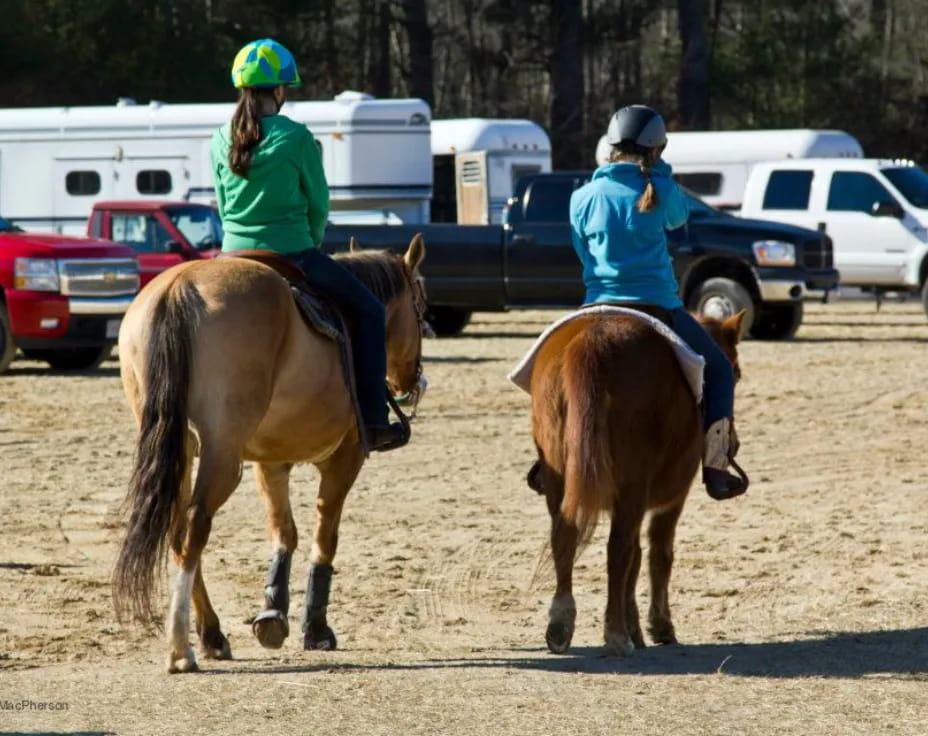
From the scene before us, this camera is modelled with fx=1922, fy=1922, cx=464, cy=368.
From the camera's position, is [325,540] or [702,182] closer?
[325,540]

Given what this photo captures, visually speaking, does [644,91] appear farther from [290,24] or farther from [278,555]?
[278,555]

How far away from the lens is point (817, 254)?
2320 centimetres

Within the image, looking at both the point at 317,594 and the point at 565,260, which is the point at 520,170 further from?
the point at 317,594

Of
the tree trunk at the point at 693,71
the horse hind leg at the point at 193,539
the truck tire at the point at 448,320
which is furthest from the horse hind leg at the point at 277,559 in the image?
the tree trunk at the point at 693,71

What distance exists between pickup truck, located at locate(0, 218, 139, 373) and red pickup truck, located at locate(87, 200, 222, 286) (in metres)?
2.16

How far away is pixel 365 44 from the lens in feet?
145

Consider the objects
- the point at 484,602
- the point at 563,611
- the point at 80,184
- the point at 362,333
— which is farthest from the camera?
the point at 80,184

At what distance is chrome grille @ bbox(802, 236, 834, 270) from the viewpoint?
23.1 m

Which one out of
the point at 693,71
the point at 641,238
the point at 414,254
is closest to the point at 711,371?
the point at 641,238

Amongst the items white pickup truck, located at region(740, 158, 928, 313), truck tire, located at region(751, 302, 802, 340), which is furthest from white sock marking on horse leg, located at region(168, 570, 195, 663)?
white pickup truck, located at region(740, 158, 928, 313)

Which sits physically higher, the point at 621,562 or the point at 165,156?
the point at 165,156

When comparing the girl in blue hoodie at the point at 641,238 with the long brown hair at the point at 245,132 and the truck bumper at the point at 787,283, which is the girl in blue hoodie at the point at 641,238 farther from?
the truck bumper at the point at 787,283

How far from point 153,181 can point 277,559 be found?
854 inches

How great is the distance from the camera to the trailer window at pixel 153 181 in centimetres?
2870
